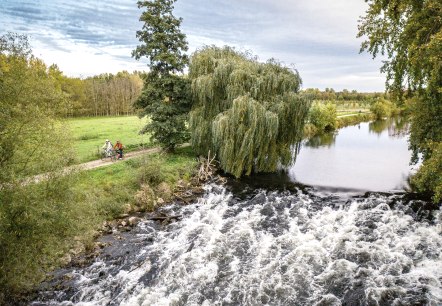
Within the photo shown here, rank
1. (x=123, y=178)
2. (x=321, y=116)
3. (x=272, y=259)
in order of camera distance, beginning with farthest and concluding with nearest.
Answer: (x=321, y=116) → (x=123, y=178) → (x=272, y=259)

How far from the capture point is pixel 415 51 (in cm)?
1193

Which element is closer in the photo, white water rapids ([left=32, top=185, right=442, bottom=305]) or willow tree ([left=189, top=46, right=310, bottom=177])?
white water rapids ([left=32, top=185, right=442, bottom=305])

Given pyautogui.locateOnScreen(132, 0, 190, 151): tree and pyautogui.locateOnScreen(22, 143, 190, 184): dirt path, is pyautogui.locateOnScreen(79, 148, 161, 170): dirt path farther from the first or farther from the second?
pyautogui.locateOnScreen(132, 0, 190, 151): tree

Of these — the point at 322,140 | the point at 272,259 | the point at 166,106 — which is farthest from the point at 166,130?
the point at 322,140

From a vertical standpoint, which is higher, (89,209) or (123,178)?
(89,209)

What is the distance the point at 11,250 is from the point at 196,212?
10816 millimetres

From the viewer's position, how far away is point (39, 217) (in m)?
9.53

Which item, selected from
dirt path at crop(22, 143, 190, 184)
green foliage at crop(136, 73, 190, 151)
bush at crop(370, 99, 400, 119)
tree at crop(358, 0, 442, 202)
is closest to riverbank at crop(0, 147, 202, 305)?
dirt path at crop(22, 143, 190, 184)

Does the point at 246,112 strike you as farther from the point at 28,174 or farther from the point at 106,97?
the point at 106,97

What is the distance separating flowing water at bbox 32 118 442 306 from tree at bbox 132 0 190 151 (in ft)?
28.6

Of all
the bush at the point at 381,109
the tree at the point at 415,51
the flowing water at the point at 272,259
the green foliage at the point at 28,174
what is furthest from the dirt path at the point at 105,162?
the bush at the point at 381,109

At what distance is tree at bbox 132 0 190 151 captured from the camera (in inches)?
992

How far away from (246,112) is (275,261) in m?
12.1

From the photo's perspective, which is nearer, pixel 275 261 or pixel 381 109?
pixel 275 261
